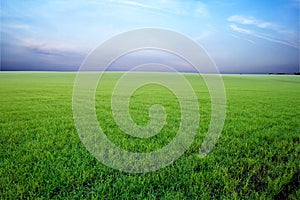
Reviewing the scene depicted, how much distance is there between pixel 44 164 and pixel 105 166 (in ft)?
3.58

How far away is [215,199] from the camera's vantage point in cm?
288

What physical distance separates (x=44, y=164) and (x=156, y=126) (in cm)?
364

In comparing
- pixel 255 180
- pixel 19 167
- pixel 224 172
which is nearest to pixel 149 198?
pixel 224 172

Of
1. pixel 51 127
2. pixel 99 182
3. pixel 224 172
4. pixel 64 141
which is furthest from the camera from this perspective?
pixel 51 127

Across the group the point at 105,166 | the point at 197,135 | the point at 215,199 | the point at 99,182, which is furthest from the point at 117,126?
the point at 215,199

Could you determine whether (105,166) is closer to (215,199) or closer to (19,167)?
(19,167)

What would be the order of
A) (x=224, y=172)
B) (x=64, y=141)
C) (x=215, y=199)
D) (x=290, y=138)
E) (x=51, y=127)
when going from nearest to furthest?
(x=215, y=199), (x=224, y=172), (x=64, y=141), (x=290, y=138), (x=51, y=127)

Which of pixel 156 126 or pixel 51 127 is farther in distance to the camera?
pixel 156 126

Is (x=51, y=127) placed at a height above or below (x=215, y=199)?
above

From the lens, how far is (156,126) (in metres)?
6.73

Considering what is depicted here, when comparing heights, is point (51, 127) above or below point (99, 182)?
above

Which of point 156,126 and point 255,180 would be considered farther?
point 156,126

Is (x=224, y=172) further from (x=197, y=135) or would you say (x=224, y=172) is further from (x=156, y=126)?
(x=156, y=126)

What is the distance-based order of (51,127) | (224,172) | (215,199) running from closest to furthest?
(215,199)
(224,172)
(51,127)
